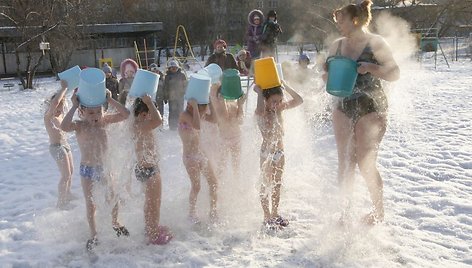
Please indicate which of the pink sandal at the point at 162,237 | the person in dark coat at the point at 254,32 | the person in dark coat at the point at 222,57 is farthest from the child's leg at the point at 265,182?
the person in dark coat at the point at 254,32

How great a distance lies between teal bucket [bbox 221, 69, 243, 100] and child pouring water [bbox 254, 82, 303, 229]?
0.40m

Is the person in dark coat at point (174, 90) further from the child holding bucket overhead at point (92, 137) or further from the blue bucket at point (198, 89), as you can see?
the child holding bucket overhead at point (92, 137)

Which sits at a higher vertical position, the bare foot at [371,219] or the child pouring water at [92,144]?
the child pouring water at [92,144]

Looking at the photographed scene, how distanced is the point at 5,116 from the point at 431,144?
913 centimetres

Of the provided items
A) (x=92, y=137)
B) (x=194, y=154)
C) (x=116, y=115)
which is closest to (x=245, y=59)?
(x=194, y=154)

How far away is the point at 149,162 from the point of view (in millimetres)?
3303

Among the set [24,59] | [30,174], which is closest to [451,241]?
[30,174]

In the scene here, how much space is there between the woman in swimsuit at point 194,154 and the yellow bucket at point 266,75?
509mm

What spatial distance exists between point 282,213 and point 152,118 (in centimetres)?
143

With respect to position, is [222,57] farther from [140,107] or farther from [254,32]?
[140,107]

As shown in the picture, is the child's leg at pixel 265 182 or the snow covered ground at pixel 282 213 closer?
the snow covered ground at pixel 282 213

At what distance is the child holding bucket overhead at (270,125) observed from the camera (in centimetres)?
334

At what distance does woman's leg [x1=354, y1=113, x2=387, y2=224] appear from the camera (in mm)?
3182

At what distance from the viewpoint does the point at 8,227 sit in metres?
3.87
